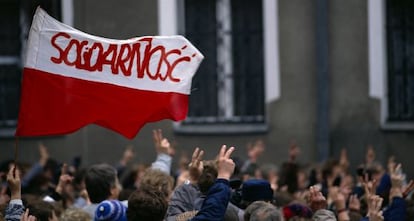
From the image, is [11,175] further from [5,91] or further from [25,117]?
[5,91]

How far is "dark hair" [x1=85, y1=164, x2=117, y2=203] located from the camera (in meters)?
8.73

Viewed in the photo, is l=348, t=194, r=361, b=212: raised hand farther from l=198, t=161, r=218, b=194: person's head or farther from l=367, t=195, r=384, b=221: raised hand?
l=198, t=161, r=218, b=194: person's head

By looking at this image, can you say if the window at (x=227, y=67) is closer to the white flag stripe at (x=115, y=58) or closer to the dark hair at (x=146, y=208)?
the white flag stripe at (x=115, y=58)

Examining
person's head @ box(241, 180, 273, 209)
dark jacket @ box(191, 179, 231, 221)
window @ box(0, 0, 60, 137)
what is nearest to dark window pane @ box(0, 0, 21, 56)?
window @ box(0, 0, 60, 137)

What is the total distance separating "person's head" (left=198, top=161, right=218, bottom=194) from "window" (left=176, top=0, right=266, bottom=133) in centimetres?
823

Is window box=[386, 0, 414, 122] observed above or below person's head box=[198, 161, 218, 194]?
above

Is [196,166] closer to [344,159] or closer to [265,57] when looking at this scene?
[344,159]

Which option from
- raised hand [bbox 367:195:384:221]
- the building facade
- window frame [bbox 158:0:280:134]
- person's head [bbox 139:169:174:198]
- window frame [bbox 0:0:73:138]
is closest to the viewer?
raised hand [bbox 367:195:384:221]

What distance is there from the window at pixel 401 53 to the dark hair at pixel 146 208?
8.81 meters

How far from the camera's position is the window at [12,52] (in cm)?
1795

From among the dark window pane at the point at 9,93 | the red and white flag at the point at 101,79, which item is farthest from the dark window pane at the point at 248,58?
the red and white flag at the point at 101,79

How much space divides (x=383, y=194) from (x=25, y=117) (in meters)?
3.10

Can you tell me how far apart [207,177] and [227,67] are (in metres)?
8.66

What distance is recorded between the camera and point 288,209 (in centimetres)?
870
